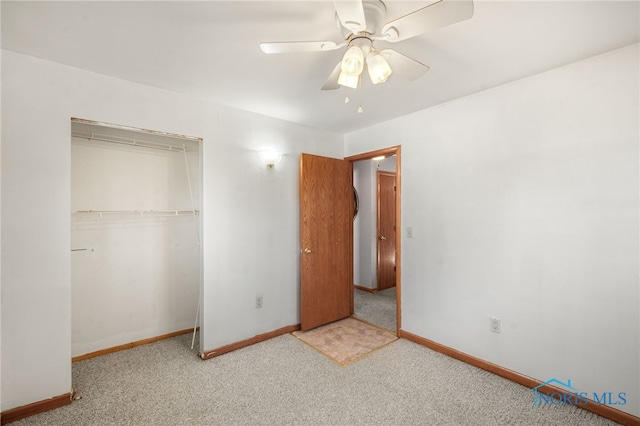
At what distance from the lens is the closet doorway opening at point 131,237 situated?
2.75m

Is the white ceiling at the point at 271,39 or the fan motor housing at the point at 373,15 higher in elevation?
the white ceiling at the point at 271,39

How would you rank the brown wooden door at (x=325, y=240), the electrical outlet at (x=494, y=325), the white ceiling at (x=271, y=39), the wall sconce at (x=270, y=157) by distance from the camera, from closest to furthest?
the white ceiling at (x=271, y=39), the electrical outlet at (x=494, y=325), the wall sconce at (x=270, y=157), the brown wooden door at (x=325, y=240)

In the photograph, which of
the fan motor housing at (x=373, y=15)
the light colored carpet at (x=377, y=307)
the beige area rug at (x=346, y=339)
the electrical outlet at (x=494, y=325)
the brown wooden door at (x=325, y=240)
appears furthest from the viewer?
the light colored carpet at (x=377, y=307)

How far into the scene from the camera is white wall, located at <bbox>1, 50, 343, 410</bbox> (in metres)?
1.93

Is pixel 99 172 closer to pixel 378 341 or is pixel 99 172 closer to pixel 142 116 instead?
pixel 142 116

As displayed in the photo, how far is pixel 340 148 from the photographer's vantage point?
3.91 metres

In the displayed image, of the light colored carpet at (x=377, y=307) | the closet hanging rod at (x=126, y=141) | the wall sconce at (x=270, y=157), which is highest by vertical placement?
the closet hanging rod at (x=126, y=141)

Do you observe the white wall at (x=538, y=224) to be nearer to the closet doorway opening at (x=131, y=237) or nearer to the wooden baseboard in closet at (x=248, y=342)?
the wooden baseboard in closet at (x=248, y=342)

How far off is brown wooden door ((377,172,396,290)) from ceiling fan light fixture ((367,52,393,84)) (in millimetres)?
3686

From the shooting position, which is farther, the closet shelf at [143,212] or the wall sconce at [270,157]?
the wall sconce at [270,157]

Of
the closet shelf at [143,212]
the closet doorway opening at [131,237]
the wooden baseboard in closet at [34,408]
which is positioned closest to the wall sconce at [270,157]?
the closet doorway opening at [131,237]

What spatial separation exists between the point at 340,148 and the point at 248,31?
231cm

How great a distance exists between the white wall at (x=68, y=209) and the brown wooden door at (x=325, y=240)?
27 cm

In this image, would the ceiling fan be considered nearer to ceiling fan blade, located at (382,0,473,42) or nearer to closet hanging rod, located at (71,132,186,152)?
ceiling fan blade, located at (382,0,473,42)
